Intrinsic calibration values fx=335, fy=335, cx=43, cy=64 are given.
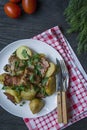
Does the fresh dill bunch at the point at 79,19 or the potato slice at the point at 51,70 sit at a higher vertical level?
the fresh dill bunch at the point at 79,19

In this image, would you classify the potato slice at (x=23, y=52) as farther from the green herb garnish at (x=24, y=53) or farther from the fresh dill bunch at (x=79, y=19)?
the fresh dill bunch at (x=79, y=19)

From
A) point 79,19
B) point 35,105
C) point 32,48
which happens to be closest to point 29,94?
point 35,105

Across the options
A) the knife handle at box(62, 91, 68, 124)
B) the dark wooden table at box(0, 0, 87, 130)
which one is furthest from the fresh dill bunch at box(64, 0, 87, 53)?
the knife handle at box(62, 91, 68, 124)

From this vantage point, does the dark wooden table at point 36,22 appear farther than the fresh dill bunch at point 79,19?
Yes

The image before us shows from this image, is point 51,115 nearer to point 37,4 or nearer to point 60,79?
point 60,79

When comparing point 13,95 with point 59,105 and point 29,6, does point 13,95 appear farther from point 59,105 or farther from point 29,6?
point 29,6

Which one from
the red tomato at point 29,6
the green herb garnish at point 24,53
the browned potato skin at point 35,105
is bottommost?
the browned potato skin at point 35,105

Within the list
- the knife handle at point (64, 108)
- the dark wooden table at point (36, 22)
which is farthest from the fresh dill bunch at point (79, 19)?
the knife handle at point (64, 108)
